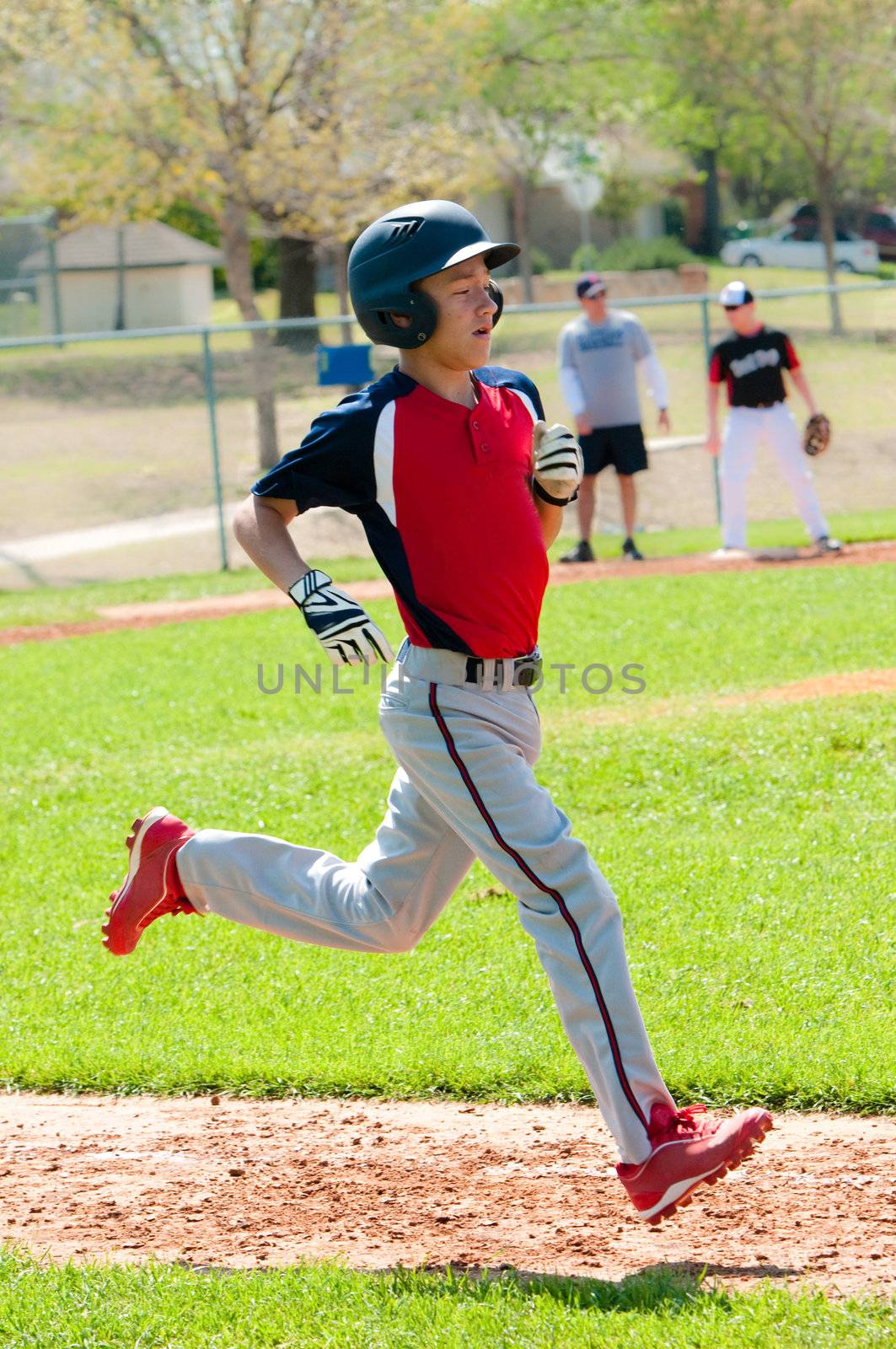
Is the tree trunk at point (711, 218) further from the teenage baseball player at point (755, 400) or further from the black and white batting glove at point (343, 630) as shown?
the black and white batting glove at point (343, 630)

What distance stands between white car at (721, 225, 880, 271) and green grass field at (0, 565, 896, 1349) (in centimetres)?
3502

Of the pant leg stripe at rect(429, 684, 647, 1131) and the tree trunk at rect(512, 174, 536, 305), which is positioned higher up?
the tree trunk at rect(512, 174, 536, 305)

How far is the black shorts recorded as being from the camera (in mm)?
14047

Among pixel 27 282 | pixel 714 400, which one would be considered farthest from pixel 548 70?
pixel 714 400

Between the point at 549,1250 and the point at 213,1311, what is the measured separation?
0.72 metres

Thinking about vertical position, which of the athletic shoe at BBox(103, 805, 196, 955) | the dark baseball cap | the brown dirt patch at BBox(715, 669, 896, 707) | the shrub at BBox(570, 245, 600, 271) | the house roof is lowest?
the brown dirt patch at BBox(715, 669, 896, 707)

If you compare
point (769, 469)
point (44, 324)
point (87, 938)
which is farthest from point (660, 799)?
point (44, 324)

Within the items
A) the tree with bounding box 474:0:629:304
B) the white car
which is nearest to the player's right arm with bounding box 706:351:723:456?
the tree with bounding box 474:0:629:304

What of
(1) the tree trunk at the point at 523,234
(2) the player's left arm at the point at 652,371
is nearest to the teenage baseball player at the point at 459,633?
(2) the player's left arm at the point at 652,371

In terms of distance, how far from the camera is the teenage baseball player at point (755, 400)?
43.0ft

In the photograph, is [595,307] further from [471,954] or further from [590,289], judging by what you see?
[471,954]

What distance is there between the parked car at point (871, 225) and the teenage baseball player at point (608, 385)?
33031mm

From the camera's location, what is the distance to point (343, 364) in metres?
16.8

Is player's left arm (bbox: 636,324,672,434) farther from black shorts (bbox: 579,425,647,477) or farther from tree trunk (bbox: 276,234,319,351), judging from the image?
tree trunk (bbox: 276,234,319,351)
